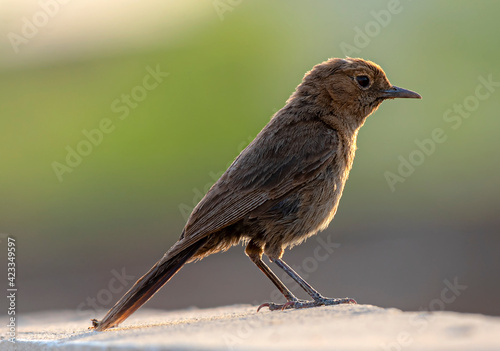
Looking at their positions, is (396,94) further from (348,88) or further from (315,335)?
(315,335)

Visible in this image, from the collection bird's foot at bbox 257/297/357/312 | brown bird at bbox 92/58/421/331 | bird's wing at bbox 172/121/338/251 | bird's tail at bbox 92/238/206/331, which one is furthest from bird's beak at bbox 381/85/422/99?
bird's tail at bbox 92/238/206/331

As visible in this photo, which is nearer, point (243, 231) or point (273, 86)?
point (243, 231)

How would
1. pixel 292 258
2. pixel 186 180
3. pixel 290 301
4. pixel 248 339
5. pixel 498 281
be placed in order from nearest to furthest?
pixel 248 339 → pixel 290 301 → pixel 498 281 → pixel 292 258 → pixel 186 180

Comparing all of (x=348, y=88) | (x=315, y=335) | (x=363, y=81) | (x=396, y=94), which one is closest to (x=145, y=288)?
(x=315, y=335)

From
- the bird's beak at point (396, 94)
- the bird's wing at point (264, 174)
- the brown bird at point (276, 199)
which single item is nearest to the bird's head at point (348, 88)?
the bird's beak at point (396, 94)

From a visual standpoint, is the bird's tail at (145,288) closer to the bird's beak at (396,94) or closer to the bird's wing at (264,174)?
the bird's wing at (264,174)

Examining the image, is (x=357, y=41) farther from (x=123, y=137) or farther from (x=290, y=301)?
(x=290, y=301)

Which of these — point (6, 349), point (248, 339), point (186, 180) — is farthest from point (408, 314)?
point (186, 180)
